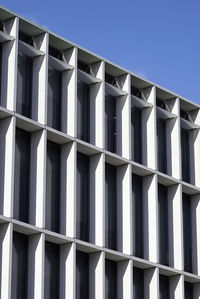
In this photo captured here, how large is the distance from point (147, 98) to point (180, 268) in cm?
718

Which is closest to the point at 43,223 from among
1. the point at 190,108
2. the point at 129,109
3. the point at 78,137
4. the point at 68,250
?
the point at 68,250

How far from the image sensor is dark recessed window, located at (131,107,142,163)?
41938 mm

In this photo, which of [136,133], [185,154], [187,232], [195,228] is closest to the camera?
[136,133]

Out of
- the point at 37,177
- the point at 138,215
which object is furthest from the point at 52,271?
the point at 138,215

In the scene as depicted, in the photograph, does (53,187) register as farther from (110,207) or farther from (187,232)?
(187,232)

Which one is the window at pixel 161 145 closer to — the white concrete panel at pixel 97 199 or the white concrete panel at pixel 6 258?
the white concrete panel at pixel 97 199

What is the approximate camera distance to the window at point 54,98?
38094 millimetres

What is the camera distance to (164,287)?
41.7 m

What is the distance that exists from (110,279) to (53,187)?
175 inches

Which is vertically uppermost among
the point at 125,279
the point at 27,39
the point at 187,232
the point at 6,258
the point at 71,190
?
the point at 27,39

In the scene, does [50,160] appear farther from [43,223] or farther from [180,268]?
[180,268]

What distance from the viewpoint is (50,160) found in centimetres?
3766

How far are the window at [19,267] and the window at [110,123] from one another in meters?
6.27

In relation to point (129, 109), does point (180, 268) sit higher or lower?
lower
